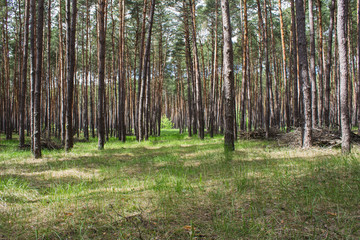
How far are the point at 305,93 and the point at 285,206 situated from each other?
5.32 m

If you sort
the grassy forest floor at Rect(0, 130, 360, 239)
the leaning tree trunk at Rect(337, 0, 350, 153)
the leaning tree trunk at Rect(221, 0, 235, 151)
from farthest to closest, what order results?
the leaning tree trunk at Rect(221, 0, 235, 151) < the leaning tree trunk at Rect(337, 0, 350, 153) < the grassy forest floor at Rect(0, 130, 360, 239)

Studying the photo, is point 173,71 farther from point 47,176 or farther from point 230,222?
point 230,222

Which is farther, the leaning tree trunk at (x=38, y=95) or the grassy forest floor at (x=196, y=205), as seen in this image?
the leaning tree trunk at (x=38, y=95)

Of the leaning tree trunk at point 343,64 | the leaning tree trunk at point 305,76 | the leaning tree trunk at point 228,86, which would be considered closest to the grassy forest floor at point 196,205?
the leaning tree trunk at point 343,64

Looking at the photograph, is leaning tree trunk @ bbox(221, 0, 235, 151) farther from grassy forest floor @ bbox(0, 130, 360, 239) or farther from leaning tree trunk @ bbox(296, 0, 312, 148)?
grassy forest floor @ bbox(0, 130, 360, 239)

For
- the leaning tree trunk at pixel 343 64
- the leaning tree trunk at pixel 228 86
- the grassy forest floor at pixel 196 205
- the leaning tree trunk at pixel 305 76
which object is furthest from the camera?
the leaning tree trunk at pixel 228 86

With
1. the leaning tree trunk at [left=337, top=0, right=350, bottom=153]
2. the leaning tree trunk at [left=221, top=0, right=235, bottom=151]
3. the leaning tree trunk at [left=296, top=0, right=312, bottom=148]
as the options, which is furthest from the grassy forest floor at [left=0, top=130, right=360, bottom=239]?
the leaning tree trunk at [left=221, top=0, right=235, bottom=151]

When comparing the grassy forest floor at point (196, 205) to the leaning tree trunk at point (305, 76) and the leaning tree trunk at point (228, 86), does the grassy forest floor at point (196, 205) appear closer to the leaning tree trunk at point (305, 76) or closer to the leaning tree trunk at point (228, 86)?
the leaning tree trunk at point (305, 76)

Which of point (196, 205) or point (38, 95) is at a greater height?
point (38, 95)

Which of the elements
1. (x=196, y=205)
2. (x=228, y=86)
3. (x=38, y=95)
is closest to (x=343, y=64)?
(x=228, y=86)

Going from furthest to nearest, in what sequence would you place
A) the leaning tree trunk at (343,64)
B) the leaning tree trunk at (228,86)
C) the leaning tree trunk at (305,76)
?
the leaning tree trunk at (228,86) < the leaning tree trunk at (305,76) < the leaning tree trunk at (343,64)

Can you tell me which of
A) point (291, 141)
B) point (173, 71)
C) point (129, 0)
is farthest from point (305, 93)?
point (173, 71)

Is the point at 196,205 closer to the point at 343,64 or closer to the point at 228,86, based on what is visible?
the point at 228,86

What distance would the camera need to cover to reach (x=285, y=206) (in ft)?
9.61
